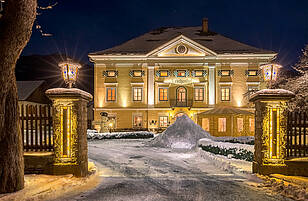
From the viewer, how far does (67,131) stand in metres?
5.99

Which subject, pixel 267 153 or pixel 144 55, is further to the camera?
pixel 144 55

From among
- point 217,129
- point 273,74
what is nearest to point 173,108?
point 217,129

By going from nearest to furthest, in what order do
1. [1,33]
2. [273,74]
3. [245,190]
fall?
[1,33], [245,190], [273,74]

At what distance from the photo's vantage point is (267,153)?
604cm

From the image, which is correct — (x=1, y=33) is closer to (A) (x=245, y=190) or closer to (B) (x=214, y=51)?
(A) (x=245, y=190)

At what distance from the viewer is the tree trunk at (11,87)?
455 cm

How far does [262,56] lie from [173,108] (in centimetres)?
1221

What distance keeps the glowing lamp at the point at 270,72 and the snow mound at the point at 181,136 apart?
783cm

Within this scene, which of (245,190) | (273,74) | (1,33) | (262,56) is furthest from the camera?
(262,56)

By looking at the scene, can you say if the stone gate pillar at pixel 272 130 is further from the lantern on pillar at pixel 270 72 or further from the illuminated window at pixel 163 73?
the illuminated window at pixel 163 73

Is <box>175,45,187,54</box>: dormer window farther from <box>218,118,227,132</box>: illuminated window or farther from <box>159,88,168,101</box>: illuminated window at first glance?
<box>218,118,227,132</box>: illuminated window

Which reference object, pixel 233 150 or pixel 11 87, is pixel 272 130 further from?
pixel 11 87

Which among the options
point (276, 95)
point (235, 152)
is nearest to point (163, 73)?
point (235, 152)

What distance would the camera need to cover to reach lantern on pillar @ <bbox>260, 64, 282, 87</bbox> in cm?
655
